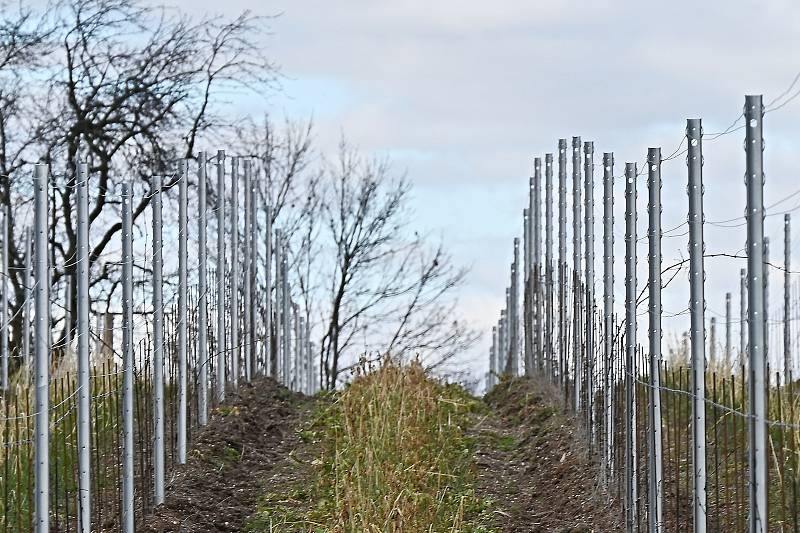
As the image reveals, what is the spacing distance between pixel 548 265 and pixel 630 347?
523 centimetres

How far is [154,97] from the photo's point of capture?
15.3 m

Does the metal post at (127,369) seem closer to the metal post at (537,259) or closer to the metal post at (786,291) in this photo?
the metal post at (537,259)

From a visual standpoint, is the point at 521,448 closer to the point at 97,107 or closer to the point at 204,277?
the point at 204,277

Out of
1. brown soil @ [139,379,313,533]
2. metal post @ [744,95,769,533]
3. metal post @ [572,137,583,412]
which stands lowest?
brown soil @ [139,379,313,533]

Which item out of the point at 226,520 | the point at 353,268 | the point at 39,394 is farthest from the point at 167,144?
the point at 39,394

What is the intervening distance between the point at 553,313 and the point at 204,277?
3.05 m

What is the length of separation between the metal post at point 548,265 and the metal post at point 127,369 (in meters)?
4.95

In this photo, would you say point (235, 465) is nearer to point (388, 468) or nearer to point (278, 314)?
point (388, 468)

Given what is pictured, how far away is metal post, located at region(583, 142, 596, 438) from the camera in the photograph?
27.9ft

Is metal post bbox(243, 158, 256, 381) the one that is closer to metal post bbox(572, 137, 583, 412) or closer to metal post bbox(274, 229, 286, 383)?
metal post bbox(274, 229, 286, 383)

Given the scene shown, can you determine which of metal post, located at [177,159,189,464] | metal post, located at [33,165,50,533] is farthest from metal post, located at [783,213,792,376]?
metal post, located at [33,165,50,533]

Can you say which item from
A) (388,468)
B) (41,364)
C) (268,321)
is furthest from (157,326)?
(268,321)

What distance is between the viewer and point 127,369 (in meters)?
7.14

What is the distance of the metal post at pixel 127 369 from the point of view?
23.2 ft
